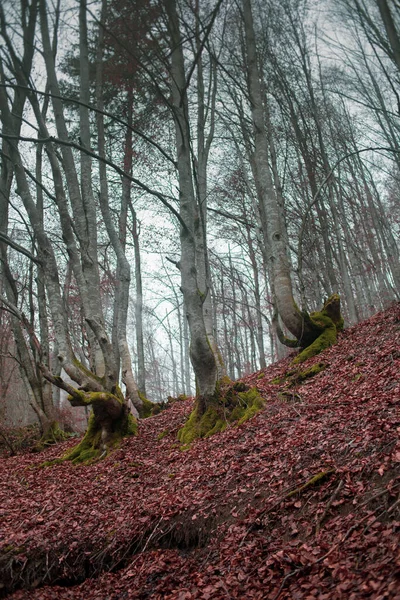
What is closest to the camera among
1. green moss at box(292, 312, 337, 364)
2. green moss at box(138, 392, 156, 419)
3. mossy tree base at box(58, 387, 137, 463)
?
mossy tree base at box(58, 387, 137, 463)

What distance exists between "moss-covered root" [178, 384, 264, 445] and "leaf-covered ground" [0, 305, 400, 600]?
0.25 m

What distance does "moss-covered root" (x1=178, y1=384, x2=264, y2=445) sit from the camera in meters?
6.43

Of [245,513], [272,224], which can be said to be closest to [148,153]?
[272,224]

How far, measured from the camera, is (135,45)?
6934mm

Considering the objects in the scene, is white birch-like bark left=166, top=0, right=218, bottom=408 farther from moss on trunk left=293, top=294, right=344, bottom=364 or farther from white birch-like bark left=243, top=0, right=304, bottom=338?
moss on trunk left=293, top=294, right=344, bottom=364

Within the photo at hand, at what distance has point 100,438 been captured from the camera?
7.58 meters

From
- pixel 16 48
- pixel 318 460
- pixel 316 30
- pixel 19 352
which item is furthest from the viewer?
pixel 316 30

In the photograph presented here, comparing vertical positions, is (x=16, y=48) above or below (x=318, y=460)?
above

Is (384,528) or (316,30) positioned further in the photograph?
(316,30)

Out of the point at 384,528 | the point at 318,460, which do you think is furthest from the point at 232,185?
the point at 384,528

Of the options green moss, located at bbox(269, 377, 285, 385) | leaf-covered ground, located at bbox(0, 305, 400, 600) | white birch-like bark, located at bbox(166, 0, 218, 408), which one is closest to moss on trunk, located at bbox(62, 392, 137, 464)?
leaf-covered ground, located at bbox(0, 305, 400, 600)

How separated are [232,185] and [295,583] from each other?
48.4 feet

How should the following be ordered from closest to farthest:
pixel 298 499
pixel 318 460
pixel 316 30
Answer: pixel 298 499 → pixel 318 460 → pixel 316 30

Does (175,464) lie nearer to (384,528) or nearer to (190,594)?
(190,594)
